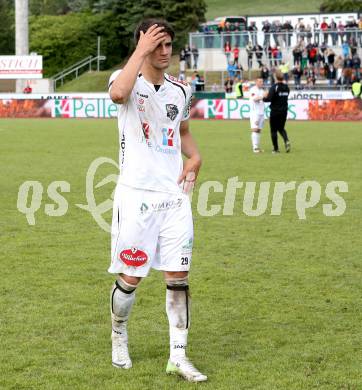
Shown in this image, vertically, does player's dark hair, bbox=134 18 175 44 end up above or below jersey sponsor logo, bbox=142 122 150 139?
above

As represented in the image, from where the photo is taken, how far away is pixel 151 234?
20.4ft

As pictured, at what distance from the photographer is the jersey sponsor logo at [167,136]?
6215mm

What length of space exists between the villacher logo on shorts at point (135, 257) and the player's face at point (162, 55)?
1226 millimetres

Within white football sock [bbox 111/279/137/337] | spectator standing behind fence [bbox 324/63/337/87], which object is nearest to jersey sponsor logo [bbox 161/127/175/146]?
white football sock [bbox 111/279/137/337]

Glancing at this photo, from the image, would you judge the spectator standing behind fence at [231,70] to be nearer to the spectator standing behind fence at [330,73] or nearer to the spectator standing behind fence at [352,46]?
the spectator standing behind fence at [330,73]

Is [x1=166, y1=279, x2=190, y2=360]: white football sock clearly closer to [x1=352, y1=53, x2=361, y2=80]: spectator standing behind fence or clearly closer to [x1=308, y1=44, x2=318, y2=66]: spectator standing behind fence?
[x1=352, y1=53, x2=361, y2=80]: spectator standing behind fence

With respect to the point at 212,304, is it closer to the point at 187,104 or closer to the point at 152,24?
the point at 187,104

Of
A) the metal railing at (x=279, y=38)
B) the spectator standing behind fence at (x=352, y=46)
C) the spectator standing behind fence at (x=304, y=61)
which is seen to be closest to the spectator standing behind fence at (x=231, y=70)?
the metal railing at (x=279, y=38)

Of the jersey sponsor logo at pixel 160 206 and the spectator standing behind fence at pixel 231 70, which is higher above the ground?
the jersey sponsor logo at pixel 160 206

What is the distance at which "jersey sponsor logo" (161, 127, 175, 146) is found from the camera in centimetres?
621

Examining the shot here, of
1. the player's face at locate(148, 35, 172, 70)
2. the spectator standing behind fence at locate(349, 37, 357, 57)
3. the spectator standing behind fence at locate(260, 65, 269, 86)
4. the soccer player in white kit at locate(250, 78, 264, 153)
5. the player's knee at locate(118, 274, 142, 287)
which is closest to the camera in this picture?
the player's face at locate(148, 35, 172, 70)

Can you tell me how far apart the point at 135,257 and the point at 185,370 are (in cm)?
81

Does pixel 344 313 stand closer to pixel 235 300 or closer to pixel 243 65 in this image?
pixel 235 300

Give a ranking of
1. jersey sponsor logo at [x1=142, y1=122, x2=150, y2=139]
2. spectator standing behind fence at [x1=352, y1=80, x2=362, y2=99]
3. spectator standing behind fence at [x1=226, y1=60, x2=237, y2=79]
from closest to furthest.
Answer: jersey sponsor logo at [x1=142, y1=122, x2=150, y2=139], spectator standing behind fence at [x1=352, y1=80, x2=362, y2=99], spectator standing behind fence at [x1=226, y1=60, x2=237, y2=79]
